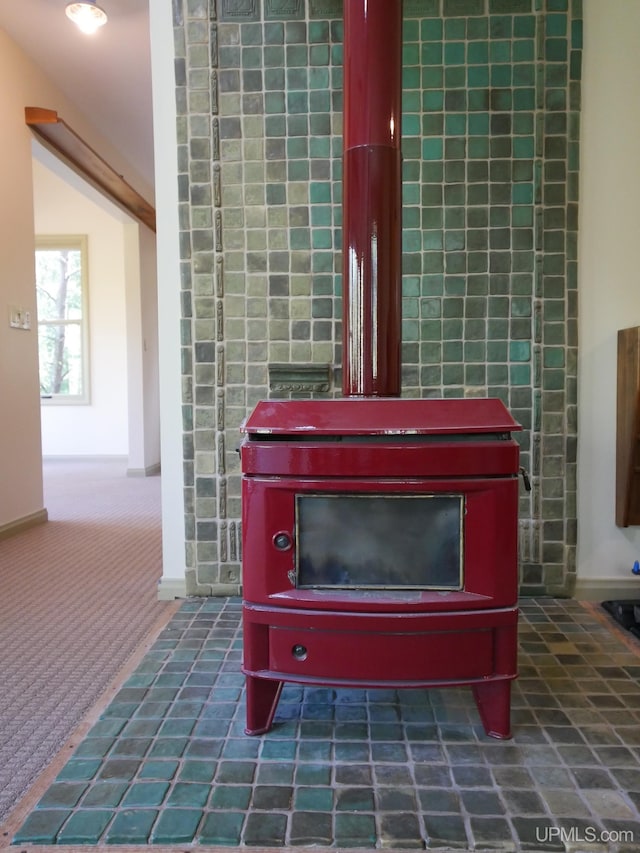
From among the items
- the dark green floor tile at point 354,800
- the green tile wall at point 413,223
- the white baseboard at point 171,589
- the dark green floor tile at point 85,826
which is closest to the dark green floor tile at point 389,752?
the dark green floor tile at point 354,800

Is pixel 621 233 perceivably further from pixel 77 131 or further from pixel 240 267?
pixel 77 131

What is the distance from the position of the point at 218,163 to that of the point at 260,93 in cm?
29

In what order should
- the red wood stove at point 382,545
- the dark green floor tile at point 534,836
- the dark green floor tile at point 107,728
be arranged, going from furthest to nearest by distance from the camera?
the dark green floor tile at point 107,728 → the red wood stove at point 382,545 → the dark green floor tile at point 534,836

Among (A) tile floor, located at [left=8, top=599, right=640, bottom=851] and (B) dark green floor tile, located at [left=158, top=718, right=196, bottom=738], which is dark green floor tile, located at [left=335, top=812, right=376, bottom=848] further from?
(B) dark green floor tile, located at [left=158, top=718, right=196, bottom=738]

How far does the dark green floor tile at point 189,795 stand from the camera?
1.09m

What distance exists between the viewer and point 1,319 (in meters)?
3.14

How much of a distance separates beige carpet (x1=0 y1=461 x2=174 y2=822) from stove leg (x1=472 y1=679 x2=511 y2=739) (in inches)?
38.8

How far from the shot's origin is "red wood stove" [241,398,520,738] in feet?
3.98

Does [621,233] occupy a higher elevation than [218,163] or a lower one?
lower

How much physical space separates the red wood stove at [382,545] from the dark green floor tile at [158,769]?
22cm

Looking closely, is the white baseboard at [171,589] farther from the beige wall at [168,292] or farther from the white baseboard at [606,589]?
the white baseboard at [606,589]

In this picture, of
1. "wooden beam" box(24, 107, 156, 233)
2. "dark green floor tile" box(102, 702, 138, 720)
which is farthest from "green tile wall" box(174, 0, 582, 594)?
"wooden beam" box(24, 107, 156, 233)

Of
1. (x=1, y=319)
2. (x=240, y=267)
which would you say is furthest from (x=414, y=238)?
(x=1, y=319)

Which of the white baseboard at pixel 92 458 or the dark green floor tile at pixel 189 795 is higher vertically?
the white baseboard at pixel 92 458
